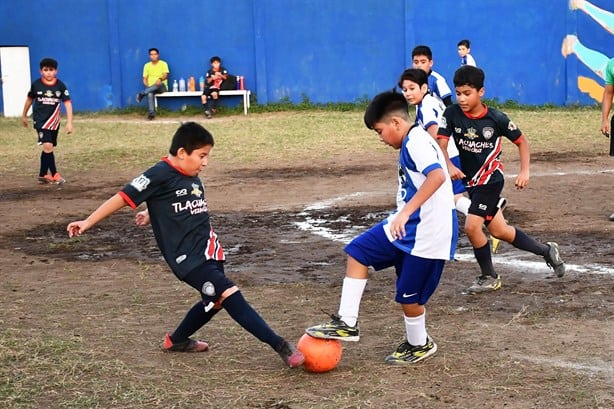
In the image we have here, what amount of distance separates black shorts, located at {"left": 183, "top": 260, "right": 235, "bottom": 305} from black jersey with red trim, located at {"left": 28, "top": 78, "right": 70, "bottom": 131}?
925 centimetres

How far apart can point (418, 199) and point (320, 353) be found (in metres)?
1.02

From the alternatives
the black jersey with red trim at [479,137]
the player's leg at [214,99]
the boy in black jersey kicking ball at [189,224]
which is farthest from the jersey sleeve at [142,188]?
the player's leg at [214,99]

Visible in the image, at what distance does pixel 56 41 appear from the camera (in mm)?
26750

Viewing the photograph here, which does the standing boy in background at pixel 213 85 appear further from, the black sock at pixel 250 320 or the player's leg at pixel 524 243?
the black sock at pixel 250 320

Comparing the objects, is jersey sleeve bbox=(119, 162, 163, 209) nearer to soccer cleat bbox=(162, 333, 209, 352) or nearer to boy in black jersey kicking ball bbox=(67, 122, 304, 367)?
boy in black jersey kicking ball bbox=(67, 122, 304, 367)

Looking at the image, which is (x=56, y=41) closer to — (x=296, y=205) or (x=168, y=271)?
(x=296, y=205)

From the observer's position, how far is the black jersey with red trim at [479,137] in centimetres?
749

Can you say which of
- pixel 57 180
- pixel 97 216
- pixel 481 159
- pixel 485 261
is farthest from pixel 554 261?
pixel 57 180

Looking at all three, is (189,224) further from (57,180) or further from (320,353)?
(57,180)

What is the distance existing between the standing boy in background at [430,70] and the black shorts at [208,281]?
158 inches

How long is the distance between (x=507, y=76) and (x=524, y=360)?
20.1 meters

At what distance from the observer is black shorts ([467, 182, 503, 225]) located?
7.60m

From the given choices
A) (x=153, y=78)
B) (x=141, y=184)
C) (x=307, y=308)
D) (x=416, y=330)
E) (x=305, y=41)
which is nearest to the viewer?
(x=141, y=184)

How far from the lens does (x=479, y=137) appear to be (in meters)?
7.52
